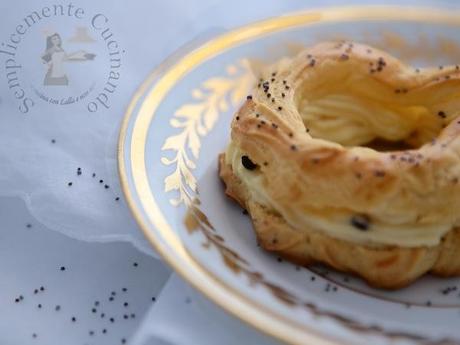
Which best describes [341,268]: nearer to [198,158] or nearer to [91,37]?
[198,158]

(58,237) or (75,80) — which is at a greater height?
(75,80)

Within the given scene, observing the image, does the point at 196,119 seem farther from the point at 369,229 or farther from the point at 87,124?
the point at 369,229

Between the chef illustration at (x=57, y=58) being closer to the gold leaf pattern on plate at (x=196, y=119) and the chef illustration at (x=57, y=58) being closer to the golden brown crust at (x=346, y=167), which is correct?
the gold leaf pattern on plate at (x=196, y=119)

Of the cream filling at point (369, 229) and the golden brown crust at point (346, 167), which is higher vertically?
the golden brown crust at point (346, 167)

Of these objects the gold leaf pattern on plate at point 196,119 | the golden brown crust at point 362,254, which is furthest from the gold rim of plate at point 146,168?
the golden brown crust at point 362,254

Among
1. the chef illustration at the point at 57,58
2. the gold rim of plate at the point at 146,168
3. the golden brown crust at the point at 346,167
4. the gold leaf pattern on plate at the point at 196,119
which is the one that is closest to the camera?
the gold rim of plate at the point at 146,168

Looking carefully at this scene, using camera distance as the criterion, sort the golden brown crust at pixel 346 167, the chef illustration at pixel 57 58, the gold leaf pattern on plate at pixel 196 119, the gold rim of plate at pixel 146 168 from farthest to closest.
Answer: the chef illustration at pixel 57 58 → the gold leaf pattern on plate at pixel 196 119 → the golden brown crust at pixel 346 167 → the gold rim of plate at pixel 146 168

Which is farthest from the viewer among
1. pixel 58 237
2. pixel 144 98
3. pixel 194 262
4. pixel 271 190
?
pixel 144 98

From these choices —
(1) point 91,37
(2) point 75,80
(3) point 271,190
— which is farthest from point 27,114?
(3) point 271,190
